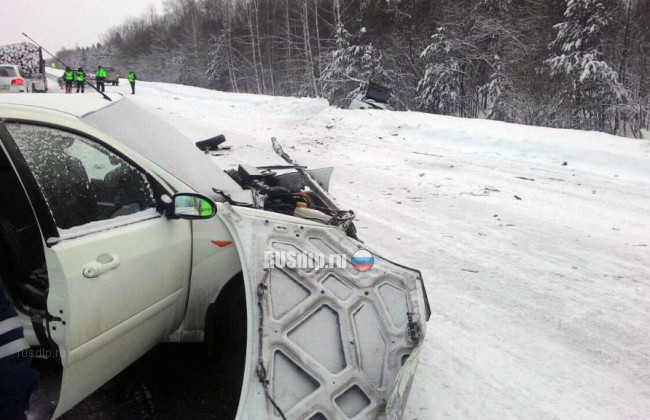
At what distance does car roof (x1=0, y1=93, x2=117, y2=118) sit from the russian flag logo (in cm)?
162

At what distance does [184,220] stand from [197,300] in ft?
1.52

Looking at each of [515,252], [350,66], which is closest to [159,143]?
[515,252]

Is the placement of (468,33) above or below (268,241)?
above

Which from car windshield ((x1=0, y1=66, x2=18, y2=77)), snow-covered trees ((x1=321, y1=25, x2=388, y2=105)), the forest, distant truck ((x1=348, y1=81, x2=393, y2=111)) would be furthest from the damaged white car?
snow-covered trees ((x1=321, y1=25, x2=388, y2=105))

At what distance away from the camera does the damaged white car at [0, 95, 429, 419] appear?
191 cm

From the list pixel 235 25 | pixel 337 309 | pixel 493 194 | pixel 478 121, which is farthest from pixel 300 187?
pixel 235 25

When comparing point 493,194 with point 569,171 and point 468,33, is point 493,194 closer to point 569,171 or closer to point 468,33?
point 569,171

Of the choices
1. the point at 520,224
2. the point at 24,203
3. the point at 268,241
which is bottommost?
the point at 520,224

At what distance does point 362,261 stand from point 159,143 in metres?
1.47

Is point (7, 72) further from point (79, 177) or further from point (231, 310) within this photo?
point (231, 310)

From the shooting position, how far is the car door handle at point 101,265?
75.4 inches

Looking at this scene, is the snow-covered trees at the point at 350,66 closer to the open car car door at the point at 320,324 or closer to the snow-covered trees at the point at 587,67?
the snow-covered trees at the point at 587,67

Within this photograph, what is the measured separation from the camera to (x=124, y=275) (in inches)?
81.8

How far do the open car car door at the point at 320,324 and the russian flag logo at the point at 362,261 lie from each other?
16mm
